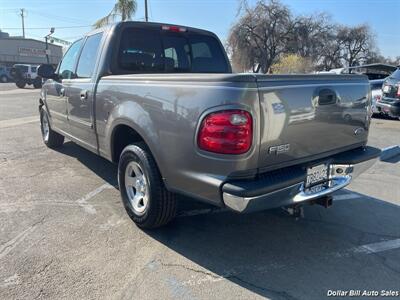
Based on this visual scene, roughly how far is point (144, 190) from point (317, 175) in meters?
1.62

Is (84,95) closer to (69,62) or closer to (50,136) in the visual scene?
(69,62)

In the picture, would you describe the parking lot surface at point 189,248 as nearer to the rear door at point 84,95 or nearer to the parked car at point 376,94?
the rear door at point 84,95

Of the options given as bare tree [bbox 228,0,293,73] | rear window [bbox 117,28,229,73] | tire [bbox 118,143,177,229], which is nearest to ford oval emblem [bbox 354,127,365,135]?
tire [bbox 118,143,177,229]

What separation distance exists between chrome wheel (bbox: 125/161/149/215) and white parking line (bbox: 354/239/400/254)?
2005 millimetres

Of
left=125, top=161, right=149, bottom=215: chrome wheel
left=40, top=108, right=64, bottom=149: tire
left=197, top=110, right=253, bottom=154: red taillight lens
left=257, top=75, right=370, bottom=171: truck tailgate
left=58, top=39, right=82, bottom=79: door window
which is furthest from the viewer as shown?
left=40, top=108, right=64, bottom=149: tire

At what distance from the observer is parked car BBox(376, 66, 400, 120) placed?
34.3 ft

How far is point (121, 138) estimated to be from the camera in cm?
419

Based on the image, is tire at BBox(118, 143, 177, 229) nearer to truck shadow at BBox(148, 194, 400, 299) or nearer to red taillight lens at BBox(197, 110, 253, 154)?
truck shadow at BBox(148, 194, 400, 299)

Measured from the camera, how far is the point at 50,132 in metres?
7.12

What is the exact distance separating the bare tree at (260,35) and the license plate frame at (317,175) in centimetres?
4279

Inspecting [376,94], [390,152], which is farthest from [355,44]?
[390,152]

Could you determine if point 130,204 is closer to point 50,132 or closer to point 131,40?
point 131,40

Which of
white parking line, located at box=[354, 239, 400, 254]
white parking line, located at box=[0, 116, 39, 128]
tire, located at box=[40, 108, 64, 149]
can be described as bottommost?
white parking line, located at box=[354, 239, 400, 254]

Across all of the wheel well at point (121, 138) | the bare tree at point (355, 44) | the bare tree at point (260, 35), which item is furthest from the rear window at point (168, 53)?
the bare tree at point (355, 44)
